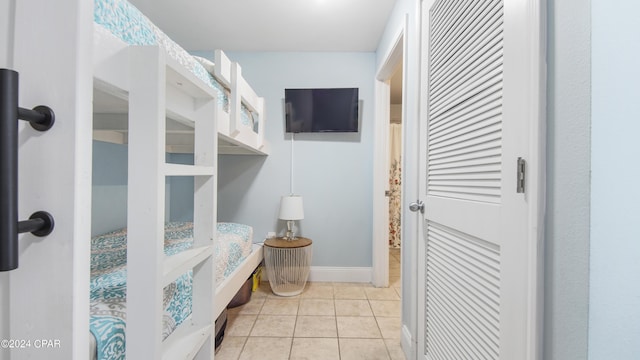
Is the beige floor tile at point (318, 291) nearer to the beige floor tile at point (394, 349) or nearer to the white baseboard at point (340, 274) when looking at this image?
the white baseboard at point (340, 274)

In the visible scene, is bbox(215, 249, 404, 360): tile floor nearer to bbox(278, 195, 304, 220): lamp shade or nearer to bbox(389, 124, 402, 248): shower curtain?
bbox(278, 195, 304, 220): lamp shade

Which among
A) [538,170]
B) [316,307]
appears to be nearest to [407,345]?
[316,307]

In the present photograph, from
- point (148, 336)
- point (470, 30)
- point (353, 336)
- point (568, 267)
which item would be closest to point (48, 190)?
point (148, 336)

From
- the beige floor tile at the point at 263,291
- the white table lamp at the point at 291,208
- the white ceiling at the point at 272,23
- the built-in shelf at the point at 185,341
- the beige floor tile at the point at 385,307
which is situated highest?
the white ceiling at the point at 272,23

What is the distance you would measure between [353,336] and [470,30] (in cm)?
177

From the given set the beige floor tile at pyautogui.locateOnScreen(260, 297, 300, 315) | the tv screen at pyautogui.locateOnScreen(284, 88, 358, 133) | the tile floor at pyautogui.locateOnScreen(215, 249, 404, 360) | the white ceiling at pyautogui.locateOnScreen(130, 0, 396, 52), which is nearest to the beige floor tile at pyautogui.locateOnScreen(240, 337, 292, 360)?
the tile floor at pyautogui.locateOnScreen(215, 249, 404, 360)

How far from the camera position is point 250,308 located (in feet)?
6.91

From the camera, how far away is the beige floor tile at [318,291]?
7.64ft

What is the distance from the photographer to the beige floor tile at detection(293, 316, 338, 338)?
1743mm

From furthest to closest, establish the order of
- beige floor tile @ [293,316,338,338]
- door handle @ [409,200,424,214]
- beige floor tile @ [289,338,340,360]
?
beige floor tile @ [293,316,338,338] < beige floor tile @ [289,338,340,360] < door handle @ [409,200,424,214]

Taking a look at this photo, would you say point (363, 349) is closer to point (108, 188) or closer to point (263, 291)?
point (263, 291)

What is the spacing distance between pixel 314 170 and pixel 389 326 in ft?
4.97

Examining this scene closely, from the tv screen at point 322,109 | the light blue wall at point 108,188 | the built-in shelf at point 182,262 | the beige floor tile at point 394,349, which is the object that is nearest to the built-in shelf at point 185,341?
the built-in shelf at point 182,262

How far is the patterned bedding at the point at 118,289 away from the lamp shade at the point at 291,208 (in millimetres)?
633
